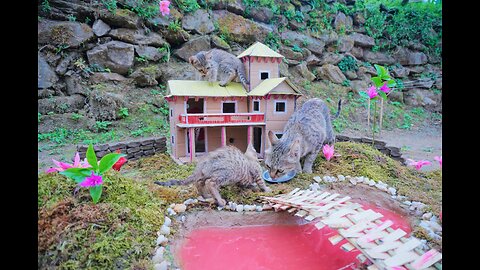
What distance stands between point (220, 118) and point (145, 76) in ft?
11.9

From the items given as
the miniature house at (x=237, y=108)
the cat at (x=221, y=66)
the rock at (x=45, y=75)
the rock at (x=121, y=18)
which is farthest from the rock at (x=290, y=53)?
the rock at (x=45, y=75)

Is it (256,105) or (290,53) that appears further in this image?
(290,53)

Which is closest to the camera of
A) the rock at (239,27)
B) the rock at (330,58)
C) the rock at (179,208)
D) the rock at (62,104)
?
the rock at (179,208)

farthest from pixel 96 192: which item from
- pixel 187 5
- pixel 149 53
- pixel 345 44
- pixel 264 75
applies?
pixel 345 44

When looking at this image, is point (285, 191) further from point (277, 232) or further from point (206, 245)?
point (206, 245)

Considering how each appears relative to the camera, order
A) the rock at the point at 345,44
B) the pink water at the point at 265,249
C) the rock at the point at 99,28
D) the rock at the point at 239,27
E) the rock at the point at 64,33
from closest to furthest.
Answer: the pink water at the point at 265,249, the rock at the point at 64,33, the rock at the point at 99,28, the rock at the point at 239,27, the rock at the point at 345,44

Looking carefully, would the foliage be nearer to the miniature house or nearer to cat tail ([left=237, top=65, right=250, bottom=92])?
the miniature house

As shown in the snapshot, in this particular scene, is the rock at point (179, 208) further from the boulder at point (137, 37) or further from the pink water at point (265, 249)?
the boulder at point (137, 37)

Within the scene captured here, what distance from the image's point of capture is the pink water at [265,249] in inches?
70.5

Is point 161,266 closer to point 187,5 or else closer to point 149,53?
point 149,53

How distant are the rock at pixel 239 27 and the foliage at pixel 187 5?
0.57 meters

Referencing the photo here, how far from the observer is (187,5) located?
7.45 meters
